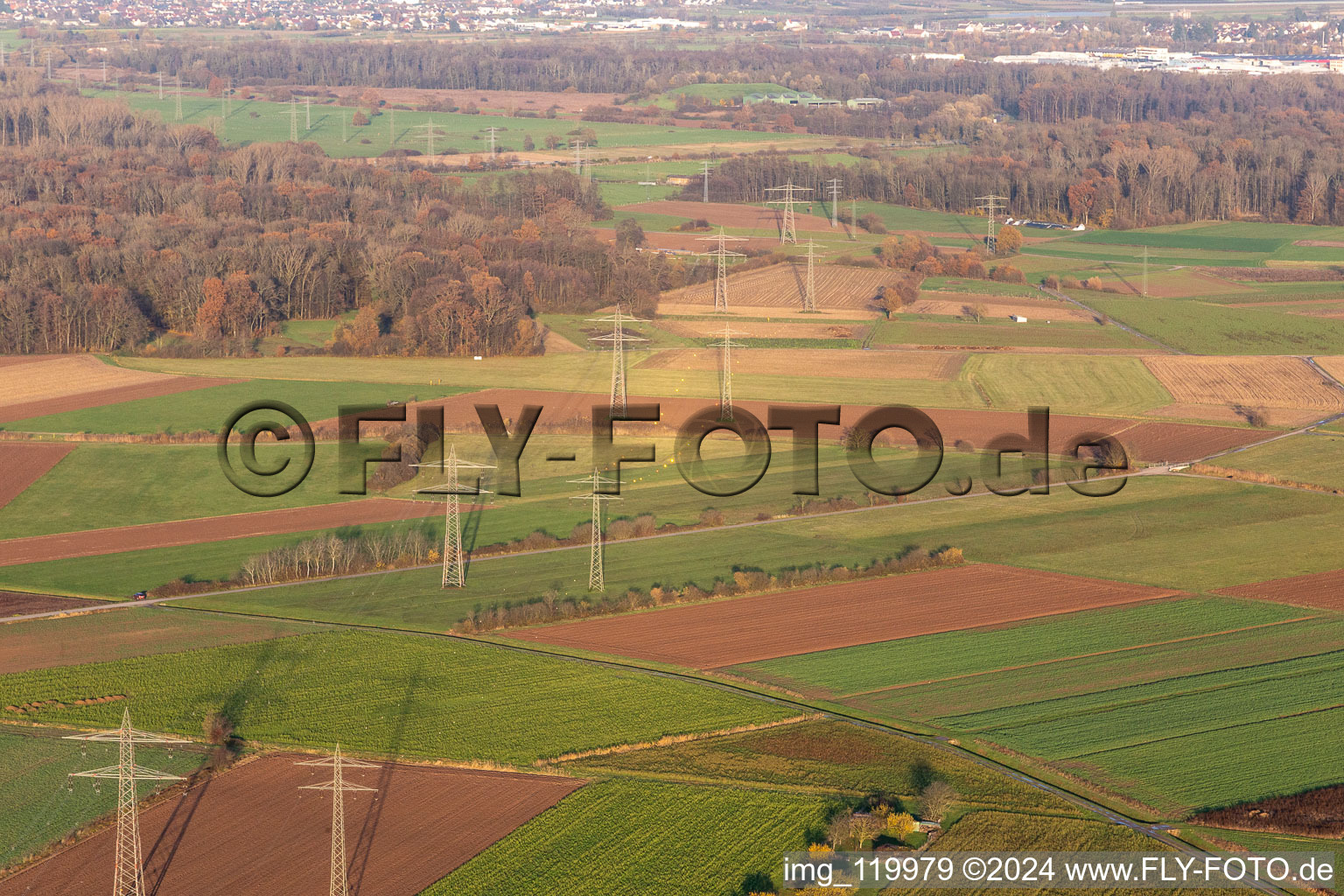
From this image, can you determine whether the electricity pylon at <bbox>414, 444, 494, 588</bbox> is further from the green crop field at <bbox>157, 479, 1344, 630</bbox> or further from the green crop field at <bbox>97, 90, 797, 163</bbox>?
the green crop field at <bbox>97, 90, 797, 163</bbox>

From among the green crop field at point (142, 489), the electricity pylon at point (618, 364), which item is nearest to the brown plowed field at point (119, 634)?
the green crop field at point (142, 489)

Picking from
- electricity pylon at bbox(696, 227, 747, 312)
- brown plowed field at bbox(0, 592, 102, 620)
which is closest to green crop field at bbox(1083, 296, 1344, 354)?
electricity pylon at bbox(696, 227, 747, 312)

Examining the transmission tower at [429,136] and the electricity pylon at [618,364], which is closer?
the electricity pylon at [618,364]

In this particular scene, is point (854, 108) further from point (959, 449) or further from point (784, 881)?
point (784, 881)

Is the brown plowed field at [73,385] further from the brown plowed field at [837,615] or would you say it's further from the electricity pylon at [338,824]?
the electricity pylon at [338,824]

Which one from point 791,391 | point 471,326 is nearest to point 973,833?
point 791,391

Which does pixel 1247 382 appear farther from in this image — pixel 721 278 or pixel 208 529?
pixel 208 529

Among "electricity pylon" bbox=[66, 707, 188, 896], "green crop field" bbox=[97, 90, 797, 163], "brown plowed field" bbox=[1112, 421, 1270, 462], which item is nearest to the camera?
"electricity pylon" bbox=[66, 707, 188, 896]
